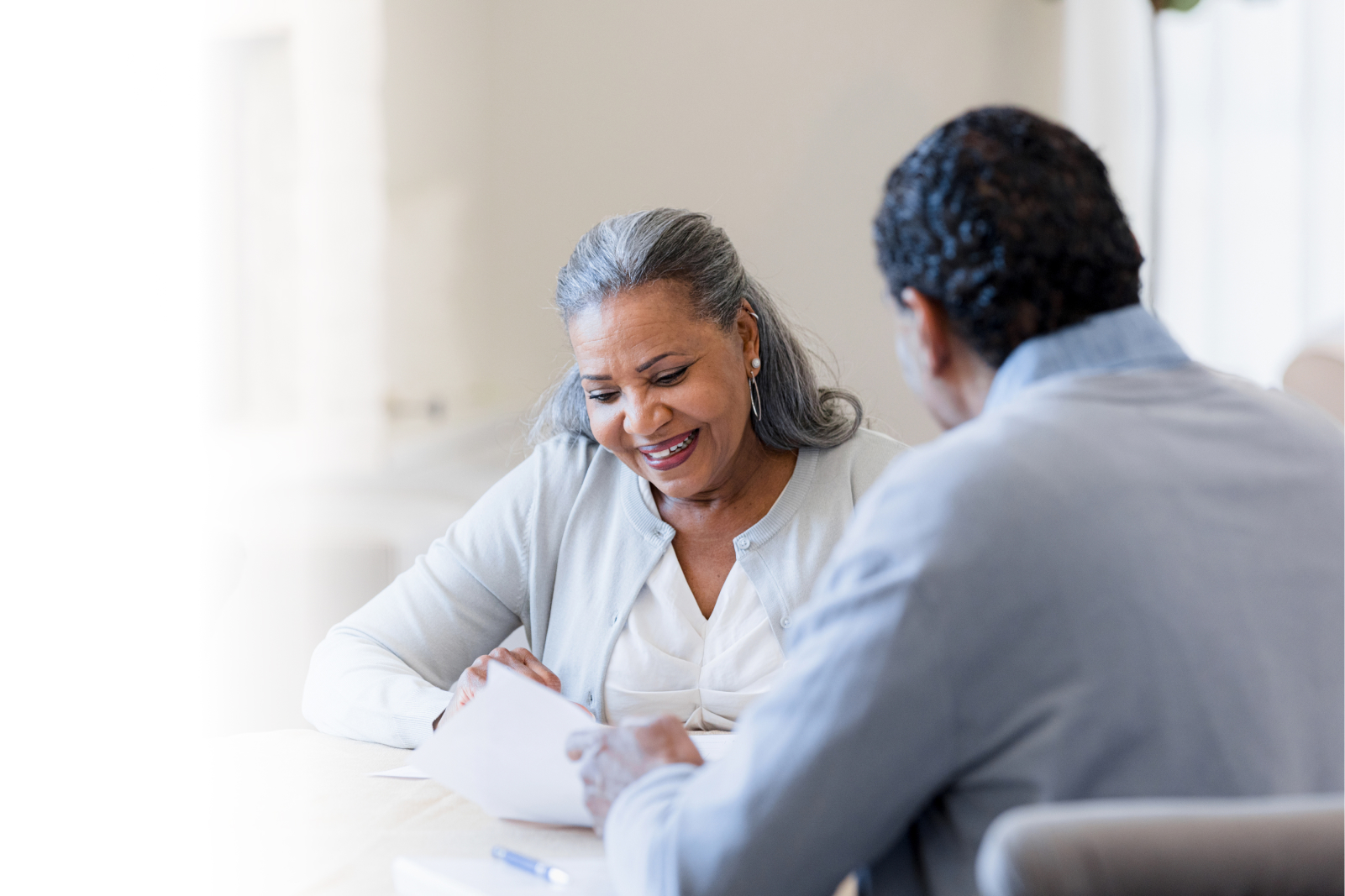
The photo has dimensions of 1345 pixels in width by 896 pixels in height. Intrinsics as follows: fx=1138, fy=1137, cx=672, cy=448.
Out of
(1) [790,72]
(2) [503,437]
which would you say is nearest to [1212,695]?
(2) [503,437]

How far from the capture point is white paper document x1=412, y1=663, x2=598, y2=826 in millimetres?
1001

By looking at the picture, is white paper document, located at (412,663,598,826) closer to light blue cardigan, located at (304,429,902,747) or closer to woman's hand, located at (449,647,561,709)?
woman's hand, located at (449,647,561,709)

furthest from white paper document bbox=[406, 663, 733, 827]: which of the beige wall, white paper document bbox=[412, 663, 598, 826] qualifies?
the beige wall

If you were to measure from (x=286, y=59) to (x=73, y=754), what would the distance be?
1.33 metres

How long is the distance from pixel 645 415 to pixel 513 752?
61 cm

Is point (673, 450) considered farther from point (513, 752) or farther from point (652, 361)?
point (513, 752)

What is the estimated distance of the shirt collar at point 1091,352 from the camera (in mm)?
832

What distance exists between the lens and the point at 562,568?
1.68m

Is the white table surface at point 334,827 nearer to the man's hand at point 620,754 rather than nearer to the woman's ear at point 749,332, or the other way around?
the man's hand at point 620,754

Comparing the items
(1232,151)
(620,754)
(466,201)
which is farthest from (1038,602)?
(1232,151)

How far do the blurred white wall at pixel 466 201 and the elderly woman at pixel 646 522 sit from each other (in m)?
0.72

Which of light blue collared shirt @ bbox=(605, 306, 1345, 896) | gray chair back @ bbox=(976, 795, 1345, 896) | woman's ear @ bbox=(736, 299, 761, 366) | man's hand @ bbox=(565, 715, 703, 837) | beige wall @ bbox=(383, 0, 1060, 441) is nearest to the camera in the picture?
gray chair back @ bbox=(976, 795, 1345, 896)

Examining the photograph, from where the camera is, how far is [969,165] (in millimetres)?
819

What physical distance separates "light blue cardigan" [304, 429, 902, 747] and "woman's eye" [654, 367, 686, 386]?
7.7 inches
